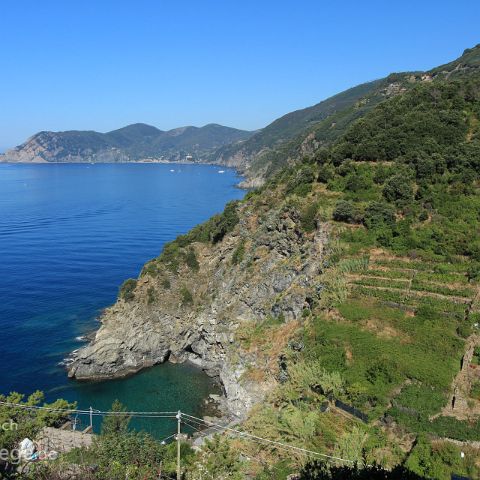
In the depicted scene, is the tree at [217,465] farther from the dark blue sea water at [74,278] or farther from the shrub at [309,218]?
the shrub at [309,218]

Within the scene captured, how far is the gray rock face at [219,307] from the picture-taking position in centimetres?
3966

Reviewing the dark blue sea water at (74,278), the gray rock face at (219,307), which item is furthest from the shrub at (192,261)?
the dark blue sea water at (74,278)

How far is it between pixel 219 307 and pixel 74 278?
35.9 meters

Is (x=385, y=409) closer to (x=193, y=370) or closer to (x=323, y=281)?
(x=323, y=281)

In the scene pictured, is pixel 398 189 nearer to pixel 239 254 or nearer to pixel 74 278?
pixel 239 254

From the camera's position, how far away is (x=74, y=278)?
242 feet

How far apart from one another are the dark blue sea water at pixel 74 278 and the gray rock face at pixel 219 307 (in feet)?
7.43

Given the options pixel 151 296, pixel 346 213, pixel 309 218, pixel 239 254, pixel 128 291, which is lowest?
pixel 151 296

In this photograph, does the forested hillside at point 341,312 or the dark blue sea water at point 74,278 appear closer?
the forested hillside at point 341,312

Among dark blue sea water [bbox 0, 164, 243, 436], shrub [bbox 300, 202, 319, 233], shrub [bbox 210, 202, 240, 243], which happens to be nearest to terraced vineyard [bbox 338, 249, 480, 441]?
shrub [bbox 300, 202, 319, 233]

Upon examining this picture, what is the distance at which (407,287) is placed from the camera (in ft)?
106

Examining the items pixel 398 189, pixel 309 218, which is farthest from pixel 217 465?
pixel 398 189

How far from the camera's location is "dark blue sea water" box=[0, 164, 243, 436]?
4312 centimetres

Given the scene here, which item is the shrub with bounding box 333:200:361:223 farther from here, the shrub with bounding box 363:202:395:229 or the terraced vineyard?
the terraced vineyard
